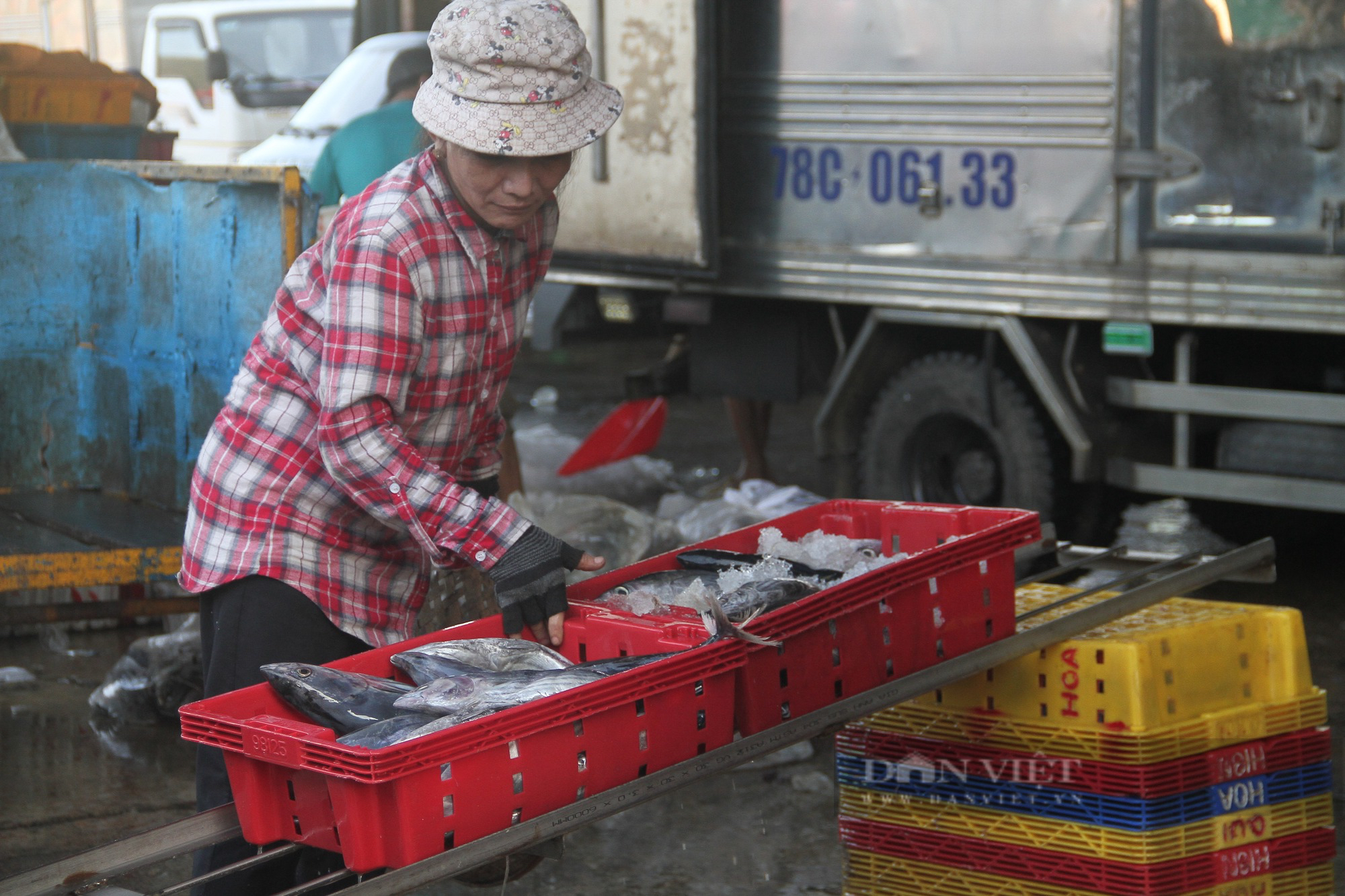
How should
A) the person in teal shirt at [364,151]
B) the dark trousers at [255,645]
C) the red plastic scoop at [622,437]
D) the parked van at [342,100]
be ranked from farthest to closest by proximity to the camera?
the parked van at [342,100]
the red plastic scoop at [622,437]
the person in teal shirt at [364,151]
the dark trousers at [255,645]

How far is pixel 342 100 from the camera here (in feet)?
30.1

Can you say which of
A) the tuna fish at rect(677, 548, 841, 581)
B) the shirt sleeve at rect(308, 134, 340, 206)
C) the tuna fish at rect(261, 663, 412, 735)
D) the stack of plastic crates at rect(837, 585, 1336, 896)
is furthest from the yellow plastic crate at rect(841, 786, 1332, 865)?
the shirt sleeve at rect(308, 134, 340, 206)

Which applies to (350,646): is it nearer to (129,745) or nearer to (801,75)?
(129,745)

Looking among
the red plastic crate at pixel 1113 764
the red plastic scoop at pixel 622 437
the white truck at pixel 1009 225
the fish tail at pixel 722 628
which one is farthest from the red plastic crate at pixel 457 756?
the red plastic scoop at pixel 622 437

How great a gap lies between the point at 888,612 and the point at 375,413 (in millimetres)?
838

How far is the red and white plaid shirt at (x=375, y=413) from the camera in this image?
218cm

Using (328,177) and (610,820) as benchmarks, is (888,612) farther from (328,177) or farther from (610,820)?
(328,177)

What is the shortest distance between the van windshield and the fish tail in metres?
14.0

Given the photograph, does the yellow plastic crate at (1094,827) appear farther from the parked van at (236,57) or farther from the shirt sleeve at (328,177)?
the parked van at (236,57)

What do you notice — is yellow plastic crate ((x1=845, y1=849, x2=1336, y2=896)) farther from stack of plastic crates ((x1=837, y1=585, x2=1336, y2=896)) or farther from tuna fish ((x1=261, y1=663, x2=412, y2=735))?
tuna fish ((x1=261, y1=663, x2=412, y2=735))

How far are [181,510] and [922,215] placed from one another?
2882 millimetres

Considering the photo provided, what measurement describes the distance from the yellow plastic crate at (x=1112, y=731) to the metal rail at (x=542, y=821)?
0.84 feet

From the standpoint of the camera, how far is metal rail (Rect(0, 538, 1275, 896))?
1758 millimetres

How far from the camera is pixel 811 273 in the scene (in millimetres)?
6023
